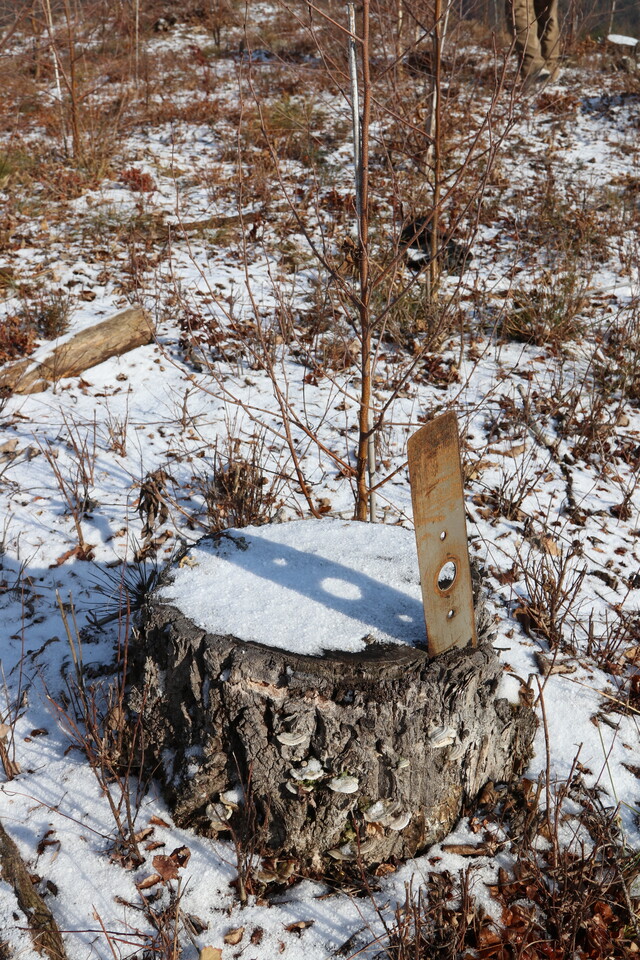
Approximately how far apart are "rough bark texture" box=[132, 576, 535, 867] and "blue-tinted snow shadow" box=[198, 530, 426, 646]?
0.12 meters

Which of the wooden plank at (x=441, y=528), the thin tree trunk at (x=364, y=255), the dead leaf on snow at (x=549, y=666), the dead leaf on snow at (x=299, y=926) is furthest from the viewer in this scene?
the dead leaf on snow at (x=549, y=666)

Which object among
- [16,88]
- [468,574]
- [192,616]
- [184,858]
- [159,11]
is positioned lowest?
[184,858]

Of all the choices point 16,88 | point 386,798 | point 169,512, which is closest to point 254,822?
A: point 386,798

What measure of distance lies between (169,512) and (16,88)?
27.9 feet

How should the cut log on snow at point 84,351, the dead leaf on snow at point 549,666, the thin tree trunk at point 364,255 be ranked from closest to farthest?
1. the thin tree trunk at point 364,255
2. the dead leaf on snow at point 549,666
3. the cut log on snow at point 84,351

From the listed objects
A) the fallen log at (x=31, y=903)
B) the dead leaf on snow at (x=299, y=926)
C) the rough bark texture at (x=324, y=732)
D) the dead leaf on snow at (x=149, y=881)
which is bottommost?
the dead leaf on snow at (x=299, y=926)

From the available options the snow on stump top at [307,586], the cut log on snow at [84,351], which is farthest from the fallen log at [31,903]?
the cut log on snow at [84,351]

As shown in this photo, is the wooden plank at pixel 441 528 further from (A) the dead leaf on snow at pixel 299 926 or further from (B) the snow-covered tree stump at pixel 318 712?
(A) the dead leaf on snow at pixel 299 926

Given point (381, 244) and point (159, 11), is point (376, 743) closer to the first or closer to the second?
point (381, 244)

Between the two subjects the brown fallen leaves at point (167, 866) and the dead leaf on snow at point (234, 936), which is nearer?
the dead leaf on snow at point (234, 936)

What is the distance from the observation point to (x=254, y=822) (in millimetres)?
1835

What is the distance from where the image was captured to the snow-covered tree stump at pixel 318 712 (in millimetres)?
1762

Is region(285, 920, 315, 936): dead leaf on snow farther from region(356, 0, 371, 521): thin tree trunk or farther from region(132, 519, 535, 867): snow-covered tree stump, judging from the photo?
region(356, 0, 371, 521): thin tree trunk

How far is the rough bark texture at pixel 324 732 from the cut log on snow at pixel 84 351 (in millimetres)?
2477
